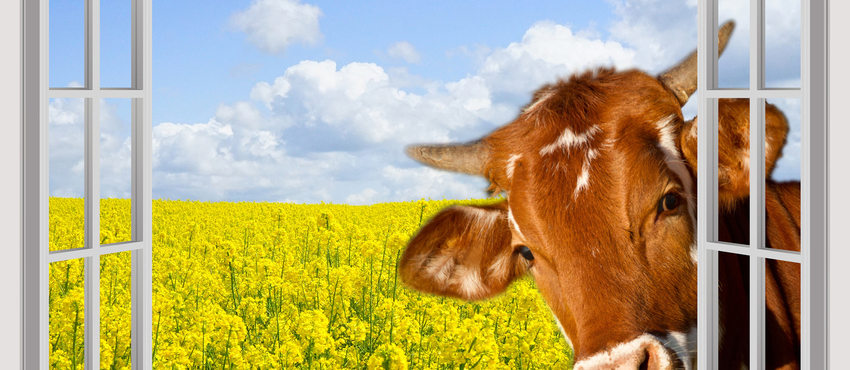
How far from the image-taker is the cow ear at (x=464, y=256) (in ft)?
12.1

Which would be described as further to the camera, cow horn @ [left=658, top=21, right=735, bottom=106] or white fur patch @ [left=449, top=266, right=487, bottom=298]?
white fur patch @ [left=449, top=266, right=487, bottom=298]

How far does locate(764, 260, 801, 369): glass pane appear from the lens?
2.56 meters

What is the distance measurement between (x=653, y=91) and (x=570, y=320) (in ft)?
3.56

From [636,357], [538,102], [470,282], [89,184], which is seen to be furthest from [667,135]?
[89,184]

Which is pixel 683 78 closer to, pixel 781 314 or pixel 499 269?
pixel 781 314

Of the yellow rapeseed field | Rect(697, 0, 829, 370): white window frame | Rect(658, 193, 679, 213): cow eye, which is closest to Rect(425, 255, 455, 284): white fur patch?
the yellow rapeseed field

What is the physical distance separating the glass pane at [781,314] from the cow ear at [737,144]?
1.61ft

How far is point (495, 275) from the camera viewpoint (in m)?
3.82

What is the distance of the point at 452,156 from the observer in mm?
3418

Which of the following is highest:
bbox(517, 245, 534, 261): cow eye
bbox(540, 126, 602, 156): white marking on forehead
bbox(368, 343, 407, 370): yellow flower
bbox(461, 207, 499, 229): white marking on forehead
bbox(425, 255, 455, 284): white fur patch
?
bbox(540, 126, 602, 156): white marking on forehead

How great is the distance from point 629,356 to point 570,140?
37.4 inches

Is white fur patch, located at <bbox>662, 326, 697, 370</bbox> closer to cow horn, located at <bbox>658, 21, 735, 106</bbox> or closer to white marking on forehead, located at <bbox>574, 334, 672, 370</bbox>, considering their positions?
white marking on forehead, located at <bbox>574, 334, 672, 370</bbox>
